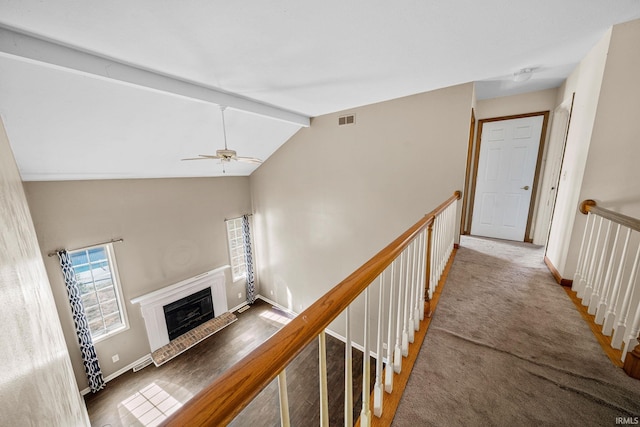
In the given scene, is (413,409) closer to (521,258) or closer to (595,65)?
(521,258)

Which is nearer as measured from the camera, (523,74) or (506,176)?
(523,74)

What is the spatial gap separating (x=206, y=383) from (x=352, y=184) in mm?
4894

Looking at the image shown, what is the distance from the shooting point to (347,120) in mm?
4246

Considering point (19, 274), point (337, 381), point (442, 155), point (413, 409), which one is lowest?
point (337, 381)

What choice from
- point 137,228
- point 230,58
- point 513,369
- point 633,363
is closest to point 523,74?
point 633,363

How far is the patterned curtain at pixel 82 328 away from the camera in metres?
3.91

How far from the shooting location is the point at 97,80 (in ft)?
7.83

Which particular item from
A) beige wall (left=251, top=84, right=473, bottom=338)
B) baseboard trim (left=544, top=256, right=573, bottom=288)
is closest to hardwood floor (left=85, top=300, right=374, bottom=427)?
beige wall (left=251, top=84, right=473, bottom=338)

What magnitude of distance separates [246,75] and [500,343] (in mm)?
3369

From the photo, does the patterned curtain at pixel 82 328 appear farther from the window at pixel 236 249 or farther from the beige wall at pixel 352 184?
the beige wall at pixel 352 184

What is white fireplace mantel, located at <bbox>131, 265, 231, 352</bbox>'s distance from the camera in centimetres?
488

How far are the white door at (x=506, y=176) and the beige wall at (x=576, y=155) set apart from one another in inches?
37.7

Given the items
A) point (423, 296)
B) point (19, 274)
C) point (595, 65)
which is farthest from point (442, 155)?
point (19, 274)

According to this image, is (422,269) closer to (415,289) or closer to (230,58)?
(415,289)
